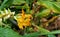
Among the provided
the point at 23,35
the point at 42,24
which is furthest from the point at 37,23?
the point at 23,35

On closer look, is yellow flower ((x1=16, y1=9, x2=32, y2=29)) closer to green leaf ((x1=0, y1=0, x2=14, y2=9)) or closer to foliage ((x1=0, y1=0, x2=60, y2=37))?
foliage ((x1=0, y1=0, x2=60, y2=37))

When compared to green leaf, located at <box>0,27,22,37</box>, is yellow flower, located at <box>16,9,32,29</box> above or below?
above

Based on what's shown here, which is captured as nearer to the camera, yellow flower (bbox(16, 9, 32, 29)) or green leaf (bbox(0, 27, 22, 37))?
green leaf (bbox(0, 27, 22, 37))

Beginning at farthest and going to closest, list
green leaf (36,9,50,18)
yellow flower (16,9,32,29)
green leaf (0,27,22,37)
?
1. green leaf (36,9,50,18)
2. yellow flower (16,9,32,29)
3. green leaf (0,27,22,37)

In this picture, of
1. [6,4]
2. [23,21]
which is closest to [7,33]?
[23,21]

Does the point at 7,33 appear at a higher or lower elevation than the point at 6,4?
lower

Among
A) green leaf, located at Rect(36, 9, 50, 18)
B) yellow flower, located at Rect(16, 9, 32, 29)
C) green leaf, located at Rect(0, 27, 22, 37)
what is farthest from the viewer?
green leaf, located at Rect(36, 9, 50, 18)

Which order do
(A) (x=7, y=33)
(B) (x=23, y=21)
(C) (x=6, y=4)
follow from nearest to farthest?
(A) (x=7, y=33)
(B) (x=23, y=21)
(C) (x=6, y=4)

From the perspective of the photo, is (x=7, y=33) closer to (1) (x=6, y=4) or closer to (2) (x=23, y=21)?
(2) (x=23, y=21)

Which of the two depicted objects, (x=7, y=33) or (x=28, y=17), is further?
(x=28, y=17)

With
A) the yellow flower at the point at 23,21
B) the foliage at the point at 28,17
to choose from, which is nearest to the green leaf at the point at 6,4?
the foliage at the point at 28,17

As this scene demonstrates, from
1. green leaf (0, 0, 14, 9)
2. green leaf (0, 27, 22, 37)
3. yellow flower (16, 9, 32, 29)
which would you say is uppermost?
green leaf (0, 0, 14, 9)

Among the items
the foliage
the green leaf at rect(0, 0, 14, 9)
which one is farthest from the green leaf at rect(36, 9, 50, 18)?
the green leaf at rect(0, 0, 14, 9)
